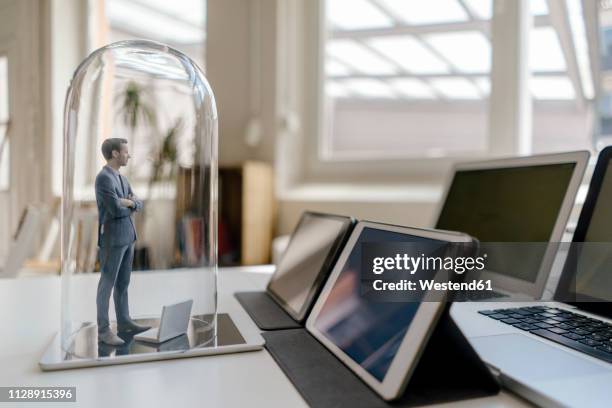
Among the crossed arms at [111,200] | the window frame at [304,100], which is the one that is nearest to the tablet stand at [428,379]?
the crossed arms at [111,200]

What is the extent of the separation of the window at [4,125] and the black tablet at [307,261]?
308 centimetres

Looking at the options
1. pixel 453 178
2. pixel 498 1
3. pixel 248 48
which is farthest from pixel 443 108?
pixel 453 178

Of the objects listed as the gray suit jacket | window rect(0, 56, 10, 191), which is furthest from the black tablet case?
window rect(0, 56, 10, 191)

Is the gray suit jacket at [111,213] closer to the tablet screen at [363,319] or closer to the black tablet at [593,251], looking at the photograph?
the tablet screen at [363,319]

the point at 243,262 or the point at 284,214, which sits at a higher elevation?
the point at 284,214

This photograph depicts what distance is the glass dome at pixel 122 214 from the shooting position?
1.83 feet

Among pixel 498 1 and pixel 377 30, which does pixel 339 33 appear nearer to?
pixel 377 30

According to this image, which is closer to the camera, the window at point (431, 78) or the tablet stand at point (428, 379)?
the tablet stand at point (428, 379)

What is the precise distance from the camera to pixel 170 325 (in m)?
0.57

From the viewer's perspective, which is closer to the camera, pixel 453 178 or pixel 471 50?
pixel 453 178

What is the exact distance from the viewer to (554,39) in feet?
6.63

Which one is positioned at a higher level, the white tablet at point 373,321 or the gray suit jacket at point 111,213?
the gray suit jacket at point 111,213

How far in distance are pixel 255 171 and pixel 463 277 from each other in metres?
2.23

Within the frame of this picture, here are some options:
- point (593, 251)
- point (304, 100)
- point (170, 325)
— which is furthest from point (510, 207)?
point (304, 100)
